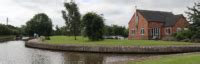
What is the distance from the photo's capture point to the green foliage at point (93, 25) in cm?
5716

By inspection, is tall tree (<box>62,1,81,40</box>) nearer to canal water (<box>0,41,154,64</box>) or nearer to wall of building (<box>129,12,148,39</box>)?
wall of building (<box>129,12,148,39</box>)

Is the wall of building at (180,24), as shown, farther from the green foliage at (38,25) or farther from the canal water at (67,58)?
the green foliage at (38,25)

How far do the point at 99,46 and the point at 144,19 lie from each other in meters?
34.3

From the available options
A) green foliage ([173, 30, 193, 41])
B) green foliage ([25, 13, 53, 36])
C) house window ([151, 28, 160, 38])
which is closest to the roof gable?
house window ([151, 28, 160, 38])

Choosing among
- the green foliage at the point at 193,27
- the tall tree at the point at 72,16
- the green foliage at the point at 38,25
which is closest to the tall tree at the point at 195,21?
the green foliage at the point at 193,27

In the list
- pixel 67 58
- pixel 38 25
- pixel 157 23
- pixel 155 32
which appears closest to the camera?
pixel 67 58

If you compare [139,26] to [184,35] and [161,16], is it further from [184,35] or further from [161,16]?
[184,35]

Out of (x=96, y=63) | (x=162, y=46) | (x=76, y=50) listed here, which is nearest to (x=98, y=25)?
(x=76, y=50)

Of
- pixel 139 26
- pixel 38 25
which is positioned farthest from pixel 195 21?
pixel 38 25

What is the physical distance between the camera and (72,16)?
66.6m

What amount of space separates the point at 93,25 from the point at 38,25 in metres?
82.7

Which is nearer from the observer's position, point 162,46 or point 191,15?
point 162,46

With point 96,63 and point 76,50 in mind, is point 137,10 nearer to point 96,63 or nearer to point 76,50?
point 76,50

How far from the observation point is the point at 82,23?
5812 cm
